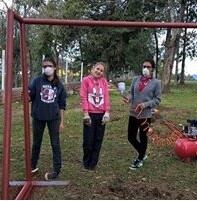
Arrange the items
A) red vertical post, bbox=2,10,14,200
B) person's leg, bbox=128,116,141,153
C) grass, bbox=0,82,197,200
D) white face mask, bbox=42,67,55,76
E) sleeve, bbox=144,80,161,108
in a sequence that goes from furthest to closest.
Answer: person's leg, bbox=128,116,141,153 < sleeve, bbox=144,80,161,108 < white face mask, bbox=42,67,55,76 < grass, bbox=0,82,197,200 < red vertical post, bbox=2,10,14,200

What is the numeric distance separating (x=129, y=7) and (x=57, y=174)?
57.5ft

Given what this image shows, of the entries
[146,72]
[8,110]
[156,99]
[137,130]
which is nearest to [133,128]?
[137,130]

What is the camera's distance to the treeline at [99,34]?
21.9 m

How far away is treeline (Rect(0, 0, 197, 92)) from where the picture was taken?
21859 millimetres

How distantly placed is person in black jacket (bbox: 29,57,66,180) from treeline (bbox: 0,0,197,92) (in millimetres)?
12244

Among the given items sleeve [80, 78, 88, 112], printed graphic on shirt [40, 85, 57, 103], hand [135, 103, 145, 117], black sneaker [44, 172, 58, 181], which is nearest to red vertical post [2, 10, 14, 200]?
printed graphic on shirt [40, 85, 57, 103]

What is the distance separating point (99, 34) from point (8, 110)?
23.4 m

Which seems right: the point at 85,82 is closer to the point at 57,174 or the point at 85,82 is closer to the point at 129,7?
the point at 57,174

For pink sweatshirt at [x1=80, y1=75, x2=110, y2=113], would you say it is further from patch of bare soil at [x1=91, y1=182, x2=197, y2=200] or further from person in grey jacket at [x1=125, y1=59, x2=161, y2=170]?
patch of bare soil at [x1=91, y1=182, x2=197, y2=200]

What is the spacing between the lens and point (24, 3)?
27.4m

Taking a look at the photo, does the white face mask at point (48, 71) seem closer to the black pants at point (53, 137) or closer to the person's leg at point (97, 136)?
the black pants at point (53, 137)

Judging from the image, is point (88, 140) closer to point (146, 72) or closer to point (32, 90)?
point (32, 90)

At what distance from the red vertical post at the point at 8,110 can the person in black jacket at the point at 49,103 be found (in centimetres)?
146

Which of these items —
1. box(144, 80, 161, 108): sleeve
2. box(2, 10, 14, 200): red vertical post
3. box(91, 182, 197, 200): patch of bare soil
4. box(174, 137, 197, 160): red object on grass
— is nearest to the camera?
box(2, 10, 14, 200): red vertical post
